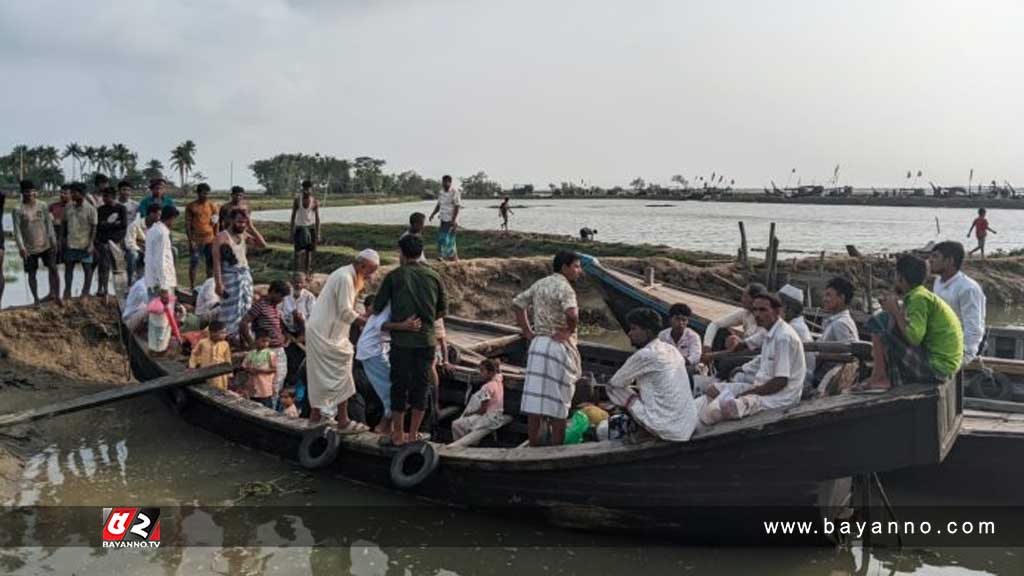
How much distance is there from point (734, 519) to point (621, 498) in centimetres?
73

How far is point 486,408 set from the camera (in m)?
6.57

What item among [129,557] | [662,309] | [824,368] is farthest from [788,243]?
[129,557]

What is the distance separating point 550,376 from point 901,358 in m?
2.31

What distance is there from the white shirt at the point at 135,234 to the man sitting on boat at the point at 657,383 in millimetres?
7319

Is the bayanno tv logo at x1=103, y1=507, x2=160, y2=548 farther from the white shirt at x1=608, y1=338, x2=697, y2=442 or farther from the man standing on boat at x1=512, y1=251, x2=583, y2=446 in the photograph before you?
the white shirt at x1=608, y1=338, x2=697, y2=442

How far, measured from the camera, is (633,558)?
500 cm

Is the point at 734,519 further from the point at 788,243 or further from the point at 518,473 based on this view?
the point at 788,243

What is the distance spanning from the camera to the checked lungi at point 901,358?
4.37 meters

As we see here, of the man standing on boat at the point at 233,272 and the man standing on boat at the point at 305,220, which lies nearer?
the man standing on boat at the point at 233,272

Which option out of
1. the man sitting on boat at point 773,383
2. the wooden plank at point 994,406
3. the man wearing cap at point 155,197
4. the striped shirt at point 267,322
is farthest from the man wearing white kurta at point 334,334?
the wooden plank at point 994,406

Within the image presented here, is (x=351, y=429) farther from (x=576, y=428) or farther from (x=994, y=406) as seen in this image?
(x=994, y=406)

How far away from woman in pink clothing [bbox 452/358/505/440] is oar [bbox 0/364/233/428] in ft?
7.78

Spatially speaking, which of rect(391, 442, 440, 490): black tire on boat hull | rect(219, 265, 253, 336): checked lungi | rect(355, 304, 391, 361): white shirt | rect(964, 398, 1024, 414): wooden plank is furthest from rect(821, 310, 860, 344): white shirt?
rect(219, 265, 253, 336): checked lungi

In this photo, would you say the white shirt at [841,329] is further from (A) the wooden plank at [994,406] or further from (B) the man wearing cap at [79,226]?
(B) the man wearing cap at [79,226]
